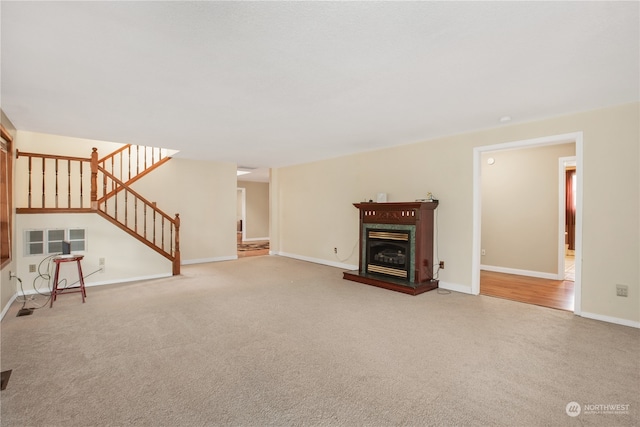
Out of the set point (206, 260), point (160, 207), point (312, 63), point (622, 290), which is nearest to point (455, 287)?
point (622, 290)

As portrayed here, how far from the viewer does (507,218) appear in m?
6.01

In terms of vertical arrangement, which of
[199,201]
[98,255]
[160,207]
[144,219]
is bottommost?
[98,255]

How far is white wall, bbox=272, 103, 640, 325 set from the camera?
329 cm

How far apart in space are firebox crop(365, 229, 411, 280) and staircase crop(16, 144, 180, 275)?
3.61 m

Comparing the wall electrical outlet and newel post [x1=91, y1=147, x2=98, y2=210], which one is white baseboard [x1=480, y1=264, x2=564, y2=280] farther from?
newel post [x1=91, y1=147, x2=98, y2=210]

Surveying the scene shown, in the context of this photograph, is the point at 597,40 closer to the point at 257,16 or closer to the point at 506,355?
the point at 257,16

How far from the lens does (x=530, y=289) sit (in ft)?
15.5

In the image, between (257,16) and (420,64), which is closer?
(257,16)

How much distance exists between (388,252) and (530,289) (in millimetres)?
2212

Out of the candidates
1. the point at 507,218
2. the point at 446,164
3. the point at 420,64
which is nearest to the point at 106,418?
the point at 420,64

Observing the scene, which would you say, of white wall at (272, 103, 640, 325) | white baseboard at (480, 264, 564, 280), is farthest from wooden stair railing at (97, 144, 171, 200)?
white baseboard at (480, 264, 564, 280)

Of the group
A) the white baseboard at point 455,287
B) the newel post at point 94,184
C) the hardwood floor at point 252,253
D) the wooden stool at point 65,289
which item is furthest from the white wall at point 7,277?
the white baseboard at point 455,287

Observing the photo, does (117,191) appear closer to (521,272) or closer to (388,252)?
(388,252)

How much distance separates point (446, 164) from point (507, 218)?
2.28 m
